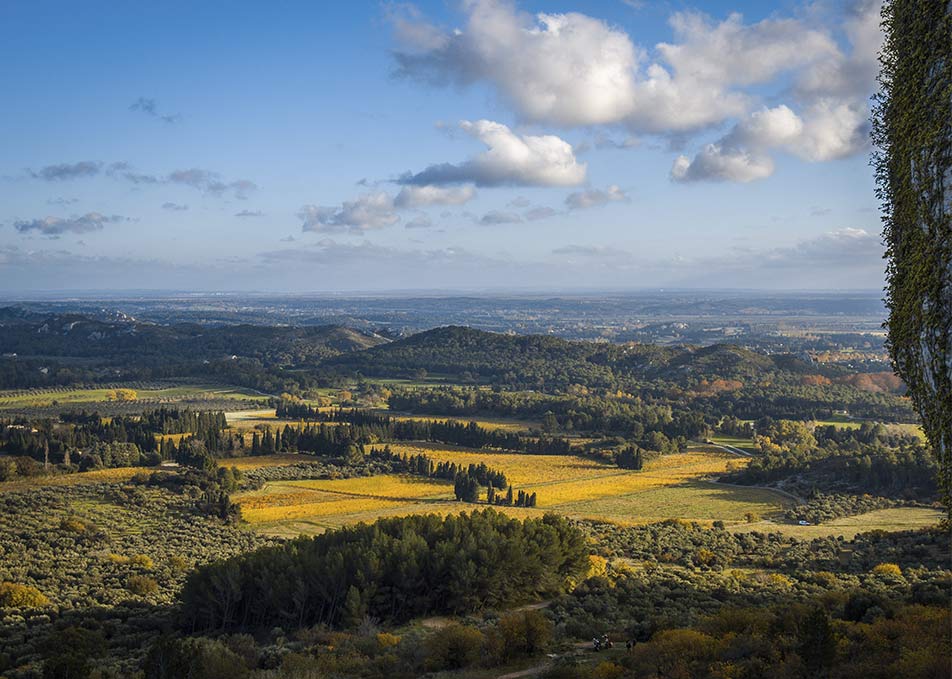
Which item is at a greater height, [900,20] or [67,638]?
[900,20]

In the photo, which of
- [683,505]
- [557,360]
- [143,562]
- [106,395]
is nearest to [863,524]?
[683,505]

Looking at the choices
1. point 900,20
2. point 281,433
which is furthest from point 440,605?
point 281,433

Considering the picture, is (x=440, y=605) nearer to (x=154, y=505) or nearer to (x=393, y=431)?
(x=154, y=505)

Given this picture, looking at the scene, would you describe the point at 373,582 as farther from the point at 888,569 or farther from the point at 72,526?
the point at 72,526

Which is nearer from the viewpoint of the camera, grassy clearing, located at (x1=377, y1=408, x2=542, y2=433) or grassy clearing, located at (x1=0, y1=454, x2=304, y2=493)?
grassy clearing, located at (x1=0, y1=454, x2=304, y2=493)

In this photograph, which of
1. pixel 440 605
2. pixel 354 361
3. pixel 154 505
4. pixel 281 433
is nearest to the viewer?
pixel 440 605

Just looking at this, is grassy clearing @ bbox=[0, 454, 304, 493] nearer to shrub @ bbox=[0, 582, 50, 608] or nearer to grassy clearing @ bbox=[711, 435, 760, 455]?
shrub @ bbox=[0, 582, 50, 608]

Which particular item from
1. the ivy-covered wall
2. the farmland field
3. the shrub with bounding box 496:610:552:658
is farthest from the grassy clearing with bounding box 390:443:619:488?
the ivy-covered wall

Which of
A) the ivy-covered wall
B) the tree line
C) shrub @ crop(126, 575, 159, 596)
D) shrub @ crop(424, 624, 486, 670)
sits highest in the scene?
the ivy-covered wall
